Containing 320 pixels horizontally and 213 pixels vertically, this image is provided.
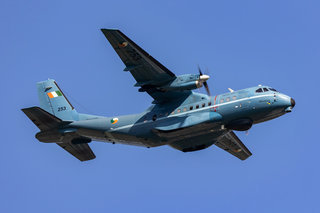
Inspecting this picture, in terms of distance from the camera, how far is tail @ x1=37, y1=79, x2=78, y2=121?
30.6m

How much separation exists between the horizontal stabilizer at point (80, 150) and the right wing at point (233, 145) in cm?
742

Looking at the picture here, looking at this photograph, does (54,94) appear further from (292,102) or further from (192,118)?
(292,102)

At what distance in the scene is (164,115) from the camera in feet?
91.6

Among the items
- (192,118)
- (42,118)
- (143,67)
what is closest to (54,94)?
(42,118)

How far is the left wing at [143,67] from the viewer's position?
26.5m

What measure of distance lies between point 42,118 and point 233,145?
Answer: 36.5 feet

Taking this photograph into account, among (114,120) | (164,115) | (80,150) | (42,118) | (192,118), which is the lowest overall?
(192,118)

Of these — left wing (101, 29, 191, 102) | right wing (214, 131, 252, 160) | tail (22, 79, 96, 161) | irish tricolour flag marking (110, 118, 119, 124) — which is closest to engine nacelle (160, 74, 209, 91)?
left wing (101, 29, 191, 102)

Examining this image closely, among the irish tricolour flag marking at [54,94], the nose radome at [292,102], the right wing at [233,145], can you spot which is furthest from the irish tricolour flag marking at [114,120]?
the nose radome at [292,102]

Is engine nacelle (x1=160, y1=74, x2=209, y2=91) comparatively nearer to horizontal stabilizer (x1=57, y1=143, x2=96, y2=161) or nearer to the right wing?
the right wing

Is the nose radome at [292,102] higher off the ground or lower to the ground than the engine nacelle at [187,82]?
lower

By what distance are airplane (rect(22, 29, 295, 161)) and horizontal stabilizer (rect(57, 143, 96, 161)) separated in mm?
113

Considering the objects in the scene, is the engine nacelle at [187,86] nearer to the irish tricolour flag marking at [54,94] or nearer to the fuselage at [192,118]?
the fuselage at [192,118]

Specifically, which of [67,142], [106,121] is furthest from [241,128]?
[67,142]
